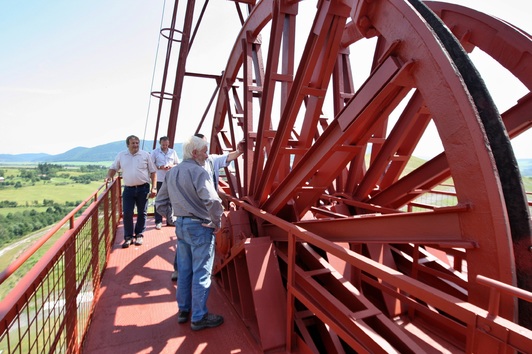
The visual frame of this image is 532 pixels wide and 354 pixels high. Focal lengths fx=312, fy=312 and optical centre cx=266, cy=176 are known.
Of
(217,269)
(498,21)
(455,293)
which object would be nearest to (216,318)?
(217,269)

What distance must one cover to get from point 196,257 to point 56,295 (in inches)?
48.7

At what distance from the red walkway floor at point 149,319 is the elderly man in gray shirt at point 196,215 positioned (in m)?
0.23

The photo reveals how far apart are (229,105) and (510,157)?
4866 mm

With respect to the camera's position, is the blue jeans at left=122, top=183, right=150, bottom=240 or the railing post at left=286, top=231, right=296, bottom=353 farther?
A: the blue jeans at left=122, top=183, right=150, bottom=240

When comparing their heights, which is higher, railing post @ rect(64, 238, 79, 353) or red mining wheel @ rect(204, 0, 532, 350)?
red mining wheel @ rect(204, 0, 532, 350)

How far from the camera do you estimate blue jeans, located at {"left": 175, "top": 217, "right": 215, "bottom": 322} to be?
326 cm

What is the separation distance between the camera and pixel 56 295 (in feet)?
8.75

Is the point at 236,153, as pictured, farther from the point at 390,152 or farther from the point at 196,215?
the point at 390,152

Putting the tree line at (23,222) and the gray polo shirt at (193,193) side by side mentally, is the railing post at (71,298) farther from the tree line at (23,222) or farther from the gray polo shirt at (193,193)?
the tree line at (23,222)

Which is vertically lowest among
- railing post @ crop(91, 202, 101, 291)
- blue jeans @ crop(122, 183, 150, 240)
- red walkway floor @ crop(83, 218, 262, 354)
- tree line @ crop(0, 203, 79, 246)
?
tree line @ crop(0, 203, 79, 246)

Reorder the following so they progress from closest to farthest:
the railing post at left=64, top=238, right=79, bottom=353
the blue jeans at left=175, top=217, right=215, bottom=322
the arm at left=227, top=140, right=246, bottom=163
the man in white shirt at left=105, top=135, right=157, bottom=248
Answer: the railing post at left=64, top=238, right=79, bottom=353 → the blue jeans at left=175, top=217, right=215, bottom=322 → the arm at left=227, top=140, right=246, bottom=163 → the man in white shirt at left=105, top=135, right=157, bottom=248

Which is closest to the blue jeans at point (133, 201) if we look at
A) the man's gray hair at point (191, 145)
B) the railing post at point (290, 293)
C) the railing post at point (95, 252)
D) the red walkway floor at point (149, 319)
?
the red walkway floor at point (149, 319)

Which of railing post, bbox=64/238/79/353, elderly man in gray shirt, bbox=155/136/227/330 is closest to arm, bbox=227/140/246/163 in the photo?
elderly man in gray shirt, bbox=155/136/227/330

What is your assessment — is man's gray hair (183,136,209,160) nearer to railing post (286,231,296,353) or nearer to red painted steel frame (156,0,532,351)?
red painted steel frame (156,0,532,351)
